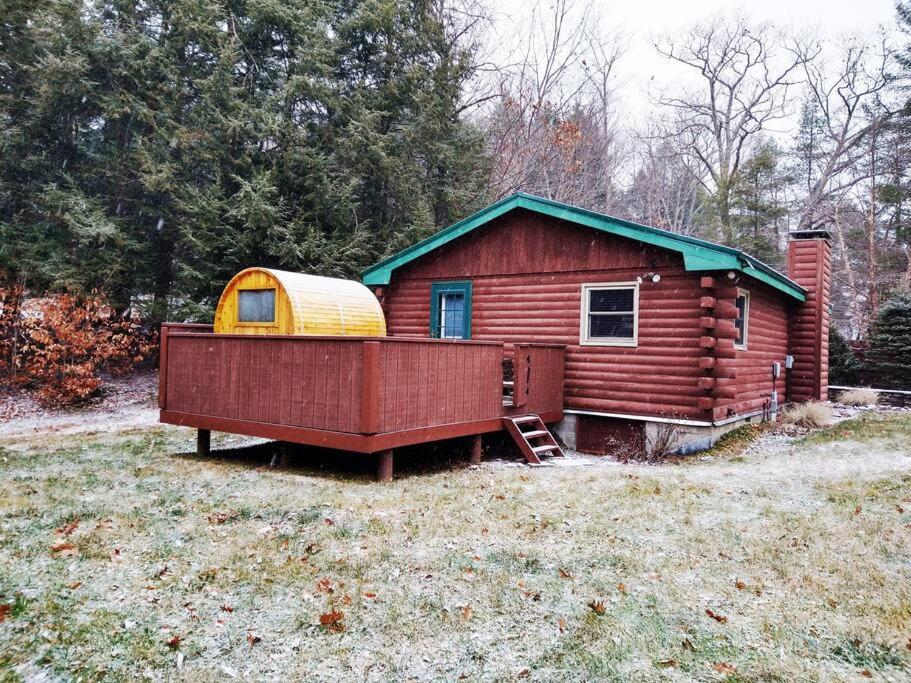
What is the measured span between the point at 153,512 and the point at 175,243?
15.1 m

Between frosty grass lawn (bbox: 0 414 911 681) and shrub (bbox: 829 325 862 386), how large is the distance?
45.9 feet

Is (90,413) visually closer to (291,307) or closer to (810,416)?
(291,307)

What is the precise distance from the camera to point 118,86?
55.3ft

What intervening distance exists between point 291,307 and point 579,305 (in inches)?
202

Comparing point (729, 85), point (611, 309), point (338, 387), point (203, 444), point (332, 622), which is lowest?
point (332, 622)

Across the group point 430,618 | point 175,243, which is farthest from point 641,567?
point 175,243

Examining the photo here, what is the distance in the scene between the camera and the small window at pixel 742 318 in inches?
433

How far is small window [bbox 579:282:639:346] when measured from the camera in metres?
10.4

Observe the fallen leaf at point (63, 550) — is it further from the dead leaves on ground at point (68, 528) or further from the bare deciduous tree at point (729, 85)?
the bare deciduous tree at point (729, 85)

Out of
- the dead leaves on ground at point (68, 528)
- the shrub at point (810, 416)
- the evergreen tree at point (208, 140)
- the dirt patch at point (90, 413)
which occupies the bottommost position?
the dirt patch at point (90, 413)

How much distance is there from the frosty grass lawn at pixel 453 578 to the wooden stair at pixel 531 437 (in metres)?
1.63

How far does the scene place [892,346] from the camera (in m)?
17.9

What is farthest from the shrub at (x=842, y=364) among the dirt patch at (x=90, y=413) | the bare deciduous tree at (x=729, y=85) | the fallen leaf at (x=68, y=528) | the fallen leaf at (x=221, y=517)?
the fallen leaf at (x=68, y=528)

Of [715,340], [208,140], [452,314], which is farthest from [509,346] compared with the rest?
[208,140]
